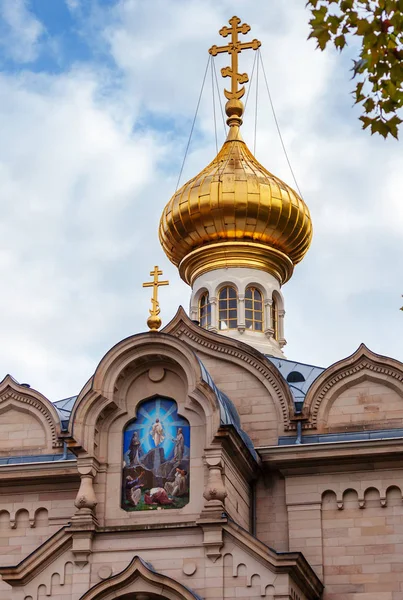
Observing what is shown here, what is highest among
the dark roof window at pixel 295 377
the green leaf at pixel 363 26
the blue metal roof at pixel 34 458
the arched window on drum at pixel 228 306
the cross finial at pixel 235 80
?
the cross finial at pixel 235 80

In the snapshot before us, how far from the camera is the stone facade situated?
1642 centimetres

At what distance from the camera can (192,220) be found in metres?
23.1

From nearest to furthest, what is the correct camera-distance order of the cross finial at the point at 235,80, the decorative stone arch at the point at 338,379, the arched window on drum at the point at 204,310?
the decorative stone arch at the point at 338,379, the arched window on drum at the point at 204,310, the cross finial at the point at 235,80

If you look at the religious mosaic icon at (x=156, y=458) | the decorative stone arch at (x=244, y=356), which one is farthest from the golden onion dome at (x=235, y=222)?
the religious mosaic icon at (x=156, y=458)

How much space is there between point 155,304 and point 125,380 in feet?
7.43

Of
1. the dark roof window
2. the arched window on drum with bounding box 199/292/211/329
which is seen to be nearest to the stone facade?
the dark roof window

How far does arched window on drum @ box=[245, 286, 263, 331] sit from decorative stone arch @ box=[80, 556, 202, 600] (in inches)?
297

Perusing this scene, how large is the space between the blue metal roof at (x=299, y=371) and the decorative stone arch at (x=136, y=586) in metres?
4.13

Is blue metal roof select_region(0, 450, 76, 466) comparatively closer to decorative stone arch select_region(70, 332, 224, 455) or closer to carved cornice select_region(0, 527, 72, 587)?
decorative stone arch select_region(70, 332, 224, 455)

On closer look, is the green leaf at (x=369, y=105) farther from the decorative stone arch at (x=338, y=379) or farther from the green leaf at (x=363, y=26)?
the decorative stone arch at (x=338, y=379)

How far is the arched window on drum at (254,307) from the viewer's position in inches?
909

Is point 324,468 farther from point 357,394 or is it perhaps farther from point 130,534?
point 130,534

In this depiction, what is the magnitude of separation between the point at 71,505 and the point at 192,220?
654 centimetres

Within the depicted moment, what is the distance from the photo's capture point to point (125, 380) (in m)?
18.0
